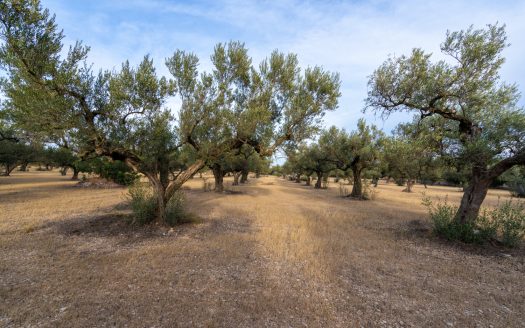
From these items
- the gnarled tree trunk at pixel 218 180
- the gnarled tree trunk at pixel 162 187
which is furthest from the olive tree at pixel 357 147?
the gnarled tree trunk at pixel 162 187

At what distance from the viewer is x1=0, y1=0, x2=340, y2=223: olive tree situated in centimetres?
796

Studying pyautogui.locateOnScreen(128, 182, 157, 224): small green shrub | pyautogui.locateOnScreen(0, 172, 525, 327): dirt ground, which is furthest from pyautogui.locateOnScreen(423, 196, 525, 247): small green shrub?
pyautogui.locateOnScreen(128, 182, 157, 224): small green shrub

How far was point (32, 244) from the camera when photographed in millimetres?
8531

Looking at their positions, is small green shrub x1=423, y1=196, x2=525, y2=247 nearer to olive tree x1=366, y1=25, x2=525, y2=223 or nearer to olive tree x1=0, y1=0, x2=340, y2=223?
olive tree x1=366, y1=25, x2=525, y2=223

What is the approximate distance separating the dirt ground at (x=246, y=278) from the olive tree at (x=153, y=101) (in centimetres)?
386

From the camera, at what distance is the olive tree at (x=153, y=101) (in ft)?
26.1

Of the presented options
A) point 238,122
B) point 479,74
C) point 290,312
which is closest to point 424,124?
point 479,74

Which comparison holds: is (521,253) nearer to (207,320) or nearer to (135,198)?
(207,320)

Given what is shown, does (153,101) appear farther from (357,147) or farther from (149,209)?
(357,147)

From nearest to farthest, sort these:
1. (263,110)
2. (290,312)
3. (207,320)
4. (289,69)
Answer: (207,320) → (290,312) → (263,110) → (289,69)

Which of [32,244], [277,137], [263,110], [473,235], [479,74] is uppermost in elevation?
[479,74]

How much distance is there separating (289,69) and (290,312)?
34.3 ft

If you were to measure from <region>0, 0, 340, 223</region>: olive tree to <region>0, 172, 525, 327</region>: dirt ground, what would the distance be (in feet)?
12.7

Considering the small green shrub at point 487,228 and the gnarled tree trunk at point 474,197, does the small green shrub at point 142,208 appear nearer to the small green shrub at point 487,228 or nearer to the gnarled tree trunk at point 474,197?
the small green shrub at point 487,228
